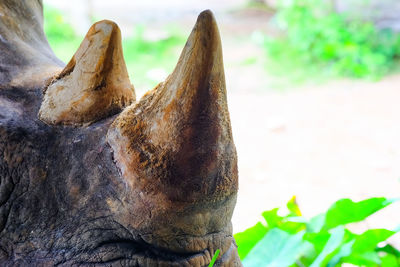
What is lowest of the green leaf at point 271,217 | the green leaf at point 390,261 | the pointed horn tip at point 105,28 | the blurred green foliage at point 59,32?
the green leaf at point 390,261

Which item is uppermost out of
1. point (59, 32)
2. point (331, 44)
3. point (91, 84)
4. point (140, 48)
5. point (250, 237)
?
point (59, 32)

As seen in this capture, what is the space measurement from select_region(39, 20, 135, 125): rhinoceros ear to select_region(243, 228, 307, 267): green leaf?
65cm

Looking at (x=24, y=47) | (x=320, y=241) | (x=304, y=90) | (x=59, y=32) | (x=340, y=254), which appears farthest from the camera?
(x=59, y=32)

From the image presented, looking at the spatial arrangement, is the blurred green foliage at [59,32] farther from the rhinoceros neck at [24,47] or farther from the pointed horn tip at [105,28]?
the pointed horn tip at [105,28]

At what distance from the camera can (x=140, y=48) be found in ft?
20.0

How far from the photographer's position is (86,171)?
2.85ft

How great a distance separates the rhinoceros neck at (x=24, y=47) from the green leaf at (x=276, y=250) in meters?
0.72

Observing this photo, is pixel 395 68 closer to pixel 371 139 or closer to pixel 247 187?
pixel 371 139

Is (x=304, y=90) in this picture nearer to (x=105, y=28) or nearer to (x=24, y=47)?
(x=24, y=47)

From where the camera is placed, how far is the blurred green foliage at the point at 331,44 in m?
5.08

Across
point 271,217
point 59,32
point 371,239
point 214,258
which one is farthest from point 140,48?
point 214,258

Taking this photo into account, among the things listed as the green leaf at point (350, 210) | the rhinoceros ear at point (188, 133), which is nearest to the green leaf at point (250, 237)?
the green leaf at point (350, 210)

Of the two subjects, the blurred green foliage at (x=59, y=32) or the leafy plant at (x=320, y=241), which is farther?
the blurred green foliage at (x=59, y=32)

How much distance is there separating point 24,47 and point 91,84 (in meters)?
0.28
